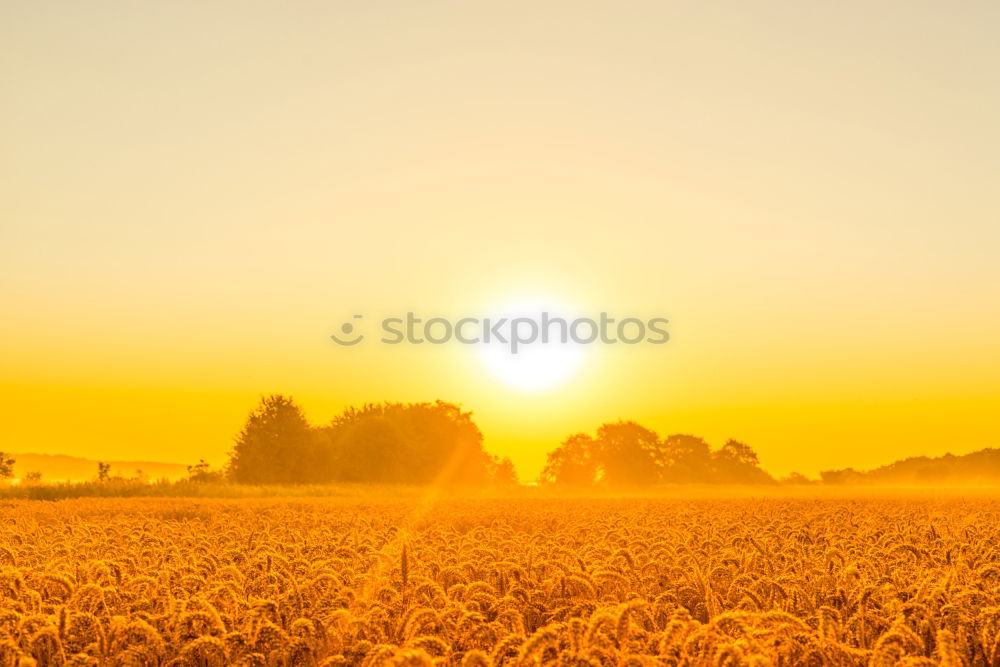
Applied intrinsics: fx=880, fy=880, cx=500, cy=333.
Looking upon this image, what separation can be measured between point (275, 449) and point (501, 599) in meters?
63.1

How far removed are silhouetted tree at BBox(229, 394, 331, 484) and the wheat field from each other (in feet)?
179

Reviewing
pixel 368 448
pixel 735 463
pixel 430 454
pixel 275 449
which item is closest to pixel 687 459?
pixel 735 463

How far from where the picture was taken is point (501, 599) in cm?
745

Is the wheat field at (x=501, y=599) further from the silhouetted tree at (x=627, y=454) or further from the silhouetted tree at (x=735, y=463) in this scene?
the silhouetted tree at (x=735, y=463)

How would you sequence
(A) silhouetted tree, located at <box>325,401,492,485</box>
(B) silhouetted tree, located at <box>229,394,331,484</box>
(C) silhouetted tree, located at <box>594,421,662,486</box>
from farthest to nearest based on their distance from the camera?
(C) silhouetted tree, located at <box>594,421,662,486</box> < (A) silhouetted tree, located at <box>325,401,492,485</box> < (B) silhouetted tree, located at <box>229,394,331,484</box>

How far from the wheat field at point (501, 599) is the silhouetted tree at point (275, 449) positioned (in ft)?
179

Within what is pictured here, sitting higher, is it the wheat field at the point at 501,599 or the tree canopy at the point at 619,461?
the tree canopy at the point at 619,461

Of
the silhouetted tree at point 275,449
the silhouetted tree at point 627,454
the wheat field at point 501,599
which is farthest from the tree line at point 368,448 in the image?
the wheat field at point 501,599

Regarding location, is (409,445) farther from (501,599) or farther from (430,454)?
(501,599)

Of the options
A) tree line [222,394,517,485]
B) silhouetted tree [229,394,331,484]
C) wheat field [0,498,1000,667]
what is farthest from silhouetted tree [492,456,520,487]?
wheat field [0,498,1000,667]

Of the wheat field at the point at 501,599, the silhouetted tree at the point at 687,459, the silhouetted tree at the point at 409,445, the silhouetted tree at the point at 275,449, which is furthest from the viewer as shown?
the silhouetted tree at the point at 687,459

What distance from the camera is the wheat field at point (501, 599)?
6035 mm

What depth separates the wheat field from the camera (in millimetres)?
6035

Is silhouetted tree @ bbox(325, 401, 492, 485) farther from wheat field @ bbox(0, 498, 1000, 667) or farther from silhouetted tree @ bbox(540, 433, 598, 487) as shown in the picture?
wheat field @ bbox(0, 498, 1000, 667)
